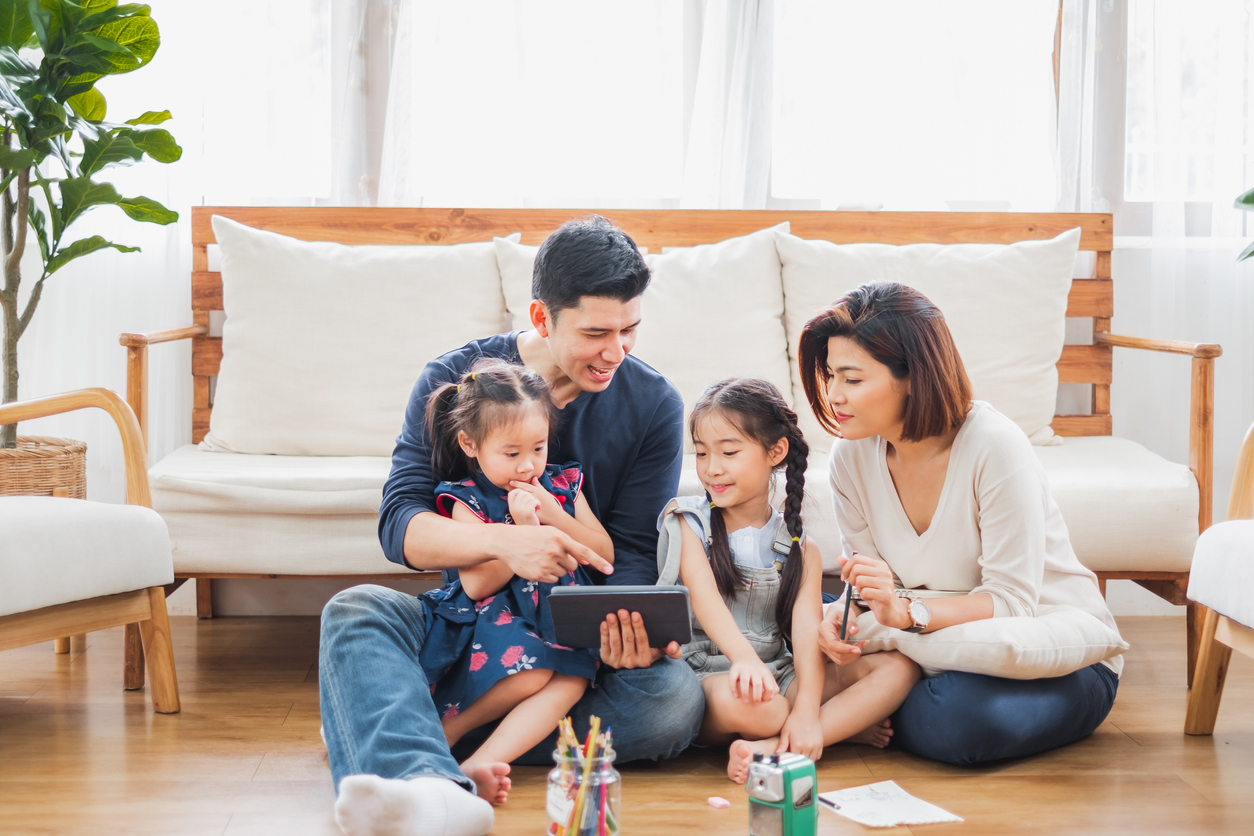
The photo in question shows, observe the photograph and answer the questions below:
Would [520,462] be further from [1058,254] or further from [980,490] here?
[1058,254]

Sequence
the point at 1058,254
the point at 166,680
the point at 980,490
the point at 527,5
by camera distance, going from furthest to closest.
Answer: the point at 527,5
the point at 1058,254
the point at 166,680
the point at 980,490

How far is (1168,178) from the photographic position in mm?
2561

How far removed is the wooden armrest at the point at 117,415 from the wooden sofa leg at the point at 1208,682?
179 cm

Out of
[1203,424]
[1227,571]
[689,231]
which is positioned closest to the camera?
[1227,571]

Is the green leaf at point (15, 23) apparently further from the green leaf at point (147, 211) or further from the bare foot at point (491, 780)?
the bare foot at point (491, 780)

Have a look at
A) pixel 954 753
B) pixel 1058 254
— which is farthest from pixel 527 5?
pixel 954 753

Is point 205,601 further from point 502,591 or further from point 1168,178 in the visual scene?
point 1168,178

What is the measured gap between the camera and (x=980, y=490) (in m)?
1.56

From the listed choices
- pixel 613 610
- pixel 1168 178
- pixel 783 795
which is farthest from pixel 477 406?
pixel 1168 178

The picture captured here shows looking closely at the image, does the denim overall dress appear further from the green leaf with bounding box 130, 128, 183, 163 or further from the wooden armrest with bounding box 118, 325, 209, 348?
the green leaf with bounding box 130, 128, 183, 163

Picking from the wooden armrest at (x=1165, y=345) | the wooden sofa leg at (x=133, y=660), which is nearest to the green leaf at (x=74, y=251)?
the wooden sofa leg at (x=133, y=660)

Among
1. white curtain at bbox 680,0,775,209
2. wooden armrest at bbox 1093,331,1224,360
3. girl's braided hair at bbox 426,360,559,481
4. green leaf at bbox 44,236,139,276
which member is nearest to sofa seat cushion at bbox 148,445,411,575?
girl's braided hair at bbox 426,360,559,481

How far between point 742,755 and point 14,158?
5.73 feet

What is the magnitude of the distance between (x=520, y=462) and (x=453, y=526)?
0.13m
